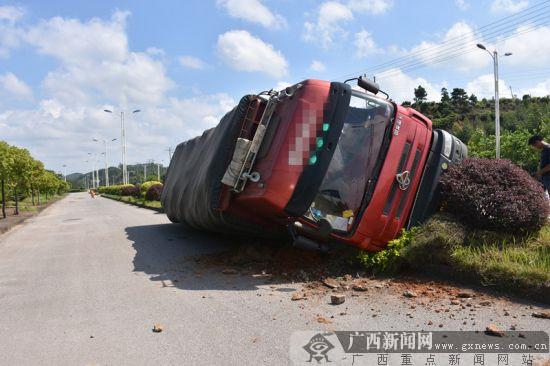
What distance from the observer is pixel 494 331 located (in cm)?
322

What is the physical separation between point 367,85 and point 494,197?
1.99 metres

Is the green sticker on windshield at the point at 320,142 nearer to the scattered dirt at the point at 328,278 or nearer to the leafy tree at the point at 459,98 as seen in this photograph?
the scattered dirt at the point at 328,278

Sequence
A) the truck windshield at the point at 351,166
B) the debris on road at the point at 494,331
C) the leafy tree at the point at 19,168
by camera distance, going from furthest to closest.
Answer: the leafy tree at the point at 19,168, the truck windshield at the point at 351,166, the debris on road at the point at 494,331

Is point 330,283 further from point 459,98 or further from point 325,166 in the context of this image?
point 459,98

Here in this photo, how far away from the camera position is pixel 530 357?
114 inches

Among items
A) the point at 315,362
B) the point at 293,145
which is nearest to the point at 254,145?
the point at 293,145

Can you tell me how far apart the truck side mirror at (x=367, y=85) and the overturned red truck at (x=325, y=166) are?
12 millimetres

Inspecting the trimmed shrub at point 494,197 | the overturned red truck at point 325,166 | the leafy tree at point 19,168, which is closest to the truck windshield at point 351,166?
the overturned red truck at point 325,166

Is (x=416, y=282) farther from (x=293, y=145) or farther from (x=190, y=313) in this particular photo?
(x=190, y=313)

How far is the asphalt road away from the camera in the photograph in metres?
3.25

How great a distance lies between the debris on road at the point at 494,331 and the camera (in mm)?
3199

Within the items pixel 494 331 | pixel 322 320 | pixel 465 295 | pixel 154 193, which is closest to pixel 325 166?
pixel 322 320

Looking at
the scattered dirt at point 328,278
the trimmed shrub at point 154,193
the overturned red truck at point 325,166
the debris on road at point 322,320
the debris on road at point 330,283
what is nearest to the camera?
the debris on road at point 322,320

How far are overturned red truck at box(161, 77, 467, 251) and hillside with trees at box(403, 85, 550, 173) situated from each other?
17.1 metres
